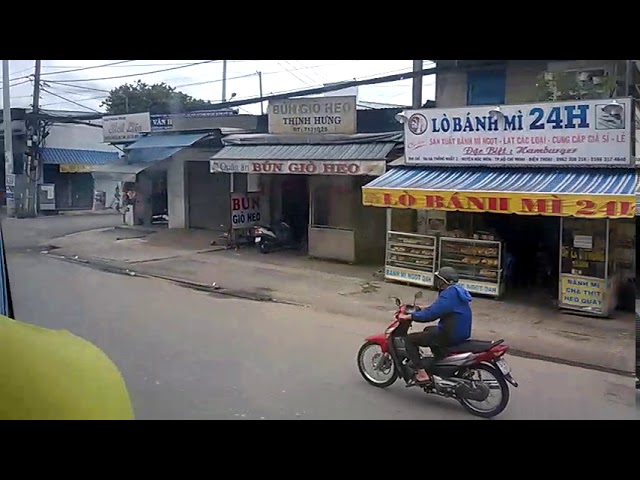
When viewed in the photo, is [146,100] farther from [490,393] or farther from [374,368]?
[490,393]

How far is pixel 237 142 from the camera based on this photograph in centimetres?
282

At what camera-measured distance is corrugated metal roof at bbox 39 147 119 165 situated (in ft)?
9.20

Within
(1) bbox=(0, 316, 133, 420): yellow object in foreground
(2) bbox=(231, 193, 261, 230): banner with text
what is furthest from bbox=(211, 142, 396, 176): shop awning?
(1) bbox=(0, 316, 133, 420): yellow object in foreground

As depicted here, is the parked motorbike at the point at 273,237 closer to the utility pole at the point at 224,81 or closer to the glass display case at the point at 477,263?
the utility pole at the point at 224,81

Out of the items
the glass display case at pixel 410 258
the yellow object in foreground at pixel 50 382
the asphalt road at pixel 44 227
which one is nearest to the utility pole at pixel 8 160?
the asphalt road at pixel 44 227

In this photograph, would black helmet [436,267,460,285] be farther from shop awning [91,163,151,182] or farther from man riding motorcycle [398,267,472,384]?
shop awning [91,163,151,182]

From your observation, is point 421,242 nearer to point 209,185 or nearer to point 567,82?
point 567,82

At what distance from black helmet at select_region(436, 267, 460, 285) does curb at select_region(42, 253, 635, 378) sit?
0.30 metres

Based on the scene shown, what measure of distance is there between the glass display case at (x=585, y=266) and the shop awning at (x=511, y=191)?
103 millimetres

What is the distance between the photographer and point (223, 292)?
8.19 ft

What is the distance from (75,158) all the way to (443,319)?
5.90ft

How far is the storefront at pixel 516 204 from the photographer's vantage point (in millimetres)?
2168
